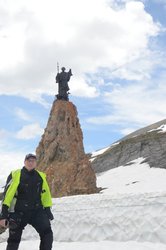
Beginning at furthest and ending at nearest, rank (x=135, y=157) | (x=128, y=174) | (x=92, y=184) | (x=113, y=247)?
(x=135, y=157)
(x=128, y=174)
(x=92, y=184)
(x=113, y=247)

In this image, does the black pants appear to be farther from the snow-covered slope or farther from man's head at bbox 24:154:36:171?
the snow-covered slope

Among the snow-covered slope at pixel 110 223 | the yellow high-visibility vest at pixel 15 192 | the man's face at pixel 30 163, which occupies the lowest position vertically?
the snow-covered slope at pixel 110 223

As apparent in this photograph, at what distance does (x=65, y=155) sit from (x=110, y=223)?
58.7 feet

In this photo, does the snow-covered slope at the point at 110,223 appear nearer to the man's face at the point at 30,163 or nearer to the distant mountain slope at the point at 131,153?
the man's face at the point at 30,163

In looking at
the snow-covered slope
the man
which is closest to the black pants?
the man

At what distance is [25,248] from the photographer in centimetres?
1085

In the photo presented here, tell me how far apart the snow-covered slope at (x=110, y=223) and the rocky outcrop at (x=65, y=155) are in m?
12.8

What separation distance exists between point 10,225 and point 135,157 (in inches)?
2052

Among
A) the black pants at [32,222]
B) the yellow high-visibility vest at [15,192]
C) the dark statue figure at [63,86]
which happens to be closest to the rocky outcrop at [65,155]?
the dark statue figure at [63,86]

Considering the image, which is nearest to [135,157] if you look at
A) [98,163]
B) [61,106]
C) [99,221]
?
[98,163]

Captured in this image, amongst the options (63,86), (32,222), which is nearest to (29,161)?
(32,222)

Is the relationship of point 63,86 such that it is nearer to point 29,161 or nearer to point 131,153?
point 29,161

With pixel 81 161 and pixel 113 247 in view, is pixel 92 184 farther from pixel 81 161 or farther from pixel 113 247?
pixel 113 247

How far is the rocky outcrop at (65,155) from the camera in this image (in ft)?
87.1
